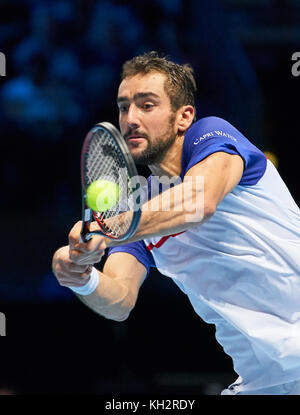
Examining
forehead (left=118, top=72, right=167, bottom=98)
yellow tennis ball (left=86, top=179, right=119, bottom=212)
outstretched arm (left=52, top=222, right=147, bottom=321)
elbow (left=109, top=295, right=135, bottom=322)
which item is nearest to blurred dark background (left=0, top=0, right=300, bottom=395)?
outstretched arm (left=52, top=222, right=147, bottom=321)

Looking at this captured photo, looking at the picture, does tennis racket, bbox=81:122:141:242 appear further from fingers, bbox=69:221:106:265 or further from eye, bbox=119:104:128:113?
eye, bbox=119:104:128:113

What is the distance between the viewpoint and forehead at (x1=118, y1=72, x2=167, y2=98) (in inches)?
135

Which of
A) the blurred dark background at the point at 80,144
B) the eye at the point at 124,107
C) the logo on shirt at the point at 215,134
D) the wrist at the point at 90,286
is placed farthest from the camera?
the blurred dark background at the point at 80,144

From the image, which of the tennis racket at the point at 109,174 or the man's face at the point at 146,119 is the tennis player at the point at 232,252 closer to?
the man's face at the point at 146,119

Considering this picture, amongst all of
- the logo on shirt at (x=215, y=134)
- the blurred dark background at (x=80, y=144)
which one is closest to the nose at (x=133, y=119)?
the logo on shirt at (x=215, y=134)

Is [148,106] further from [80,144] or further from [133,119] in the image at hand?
[80,144]

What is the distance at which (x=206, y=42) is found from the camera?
712 centimetres

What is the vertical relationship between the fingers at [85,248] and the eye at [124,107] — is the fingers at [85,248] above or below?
below

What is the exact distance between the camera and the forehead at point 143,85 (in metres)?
3.43

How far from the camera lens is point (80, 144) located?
264 inches

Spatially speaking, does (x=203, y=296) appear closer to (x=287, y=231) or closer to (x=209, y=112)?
(x=287, y=231)

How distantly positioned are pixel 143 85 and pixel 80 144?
3.34 metres

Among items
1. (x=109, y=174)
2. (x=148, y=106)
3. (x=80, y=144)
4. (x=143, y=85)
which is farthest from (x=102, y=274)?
(x=80, y=144)

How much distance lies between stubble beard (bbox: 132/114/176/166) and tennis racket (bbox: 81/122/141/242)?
1.01ft
